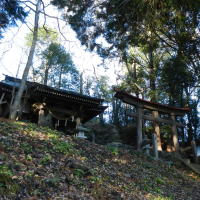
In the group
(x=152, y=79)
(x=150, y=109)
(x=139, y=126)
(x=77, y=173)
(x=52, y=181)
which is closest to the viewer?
Result: (x=52, y=181)

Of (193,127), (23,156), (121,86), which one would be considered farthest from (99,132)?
(23,156)

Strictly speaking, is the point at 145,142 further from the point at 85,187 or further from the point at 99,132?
the point at 99,132

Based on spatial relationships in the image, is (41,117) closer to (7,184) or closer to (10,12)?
(10,12)

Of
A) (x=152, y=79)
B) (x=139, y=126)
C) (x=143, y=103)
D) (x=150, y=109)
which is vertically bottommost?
(x=139, y=126)

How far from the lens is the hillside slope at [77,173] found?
5.39m

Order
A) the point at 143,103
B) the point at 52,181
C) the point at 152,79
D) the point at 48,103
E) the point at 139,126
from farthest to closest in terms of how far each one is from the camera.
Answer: the point at 152,79 < the point at 48,103 < the point at 143,103 < the point at 139,126 < the point at 52,181

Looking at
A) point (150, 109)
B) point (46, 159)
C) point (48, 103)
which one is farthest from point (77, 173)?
point (48, 103)

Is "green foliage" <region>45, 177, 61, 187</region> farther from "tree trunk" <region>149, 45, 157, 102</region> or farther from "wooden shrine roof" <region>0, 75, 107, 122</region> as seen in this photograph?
"tree trunk" <region>149, 45, 157, 102</region>

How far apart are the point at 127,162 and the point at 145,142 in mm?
2949

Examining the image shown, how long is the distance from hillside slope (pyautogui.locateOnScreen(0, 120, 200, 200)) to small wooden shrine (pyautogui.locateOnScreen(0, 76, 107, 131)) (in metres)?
5.63

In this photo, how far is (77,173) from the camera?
6719 mm

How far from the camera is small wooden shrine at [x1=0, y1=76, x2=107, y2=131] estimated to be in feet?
50.9

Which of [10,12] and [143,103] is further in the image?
[143,103]

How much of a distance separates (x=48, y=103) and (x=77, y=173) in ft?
33.9
